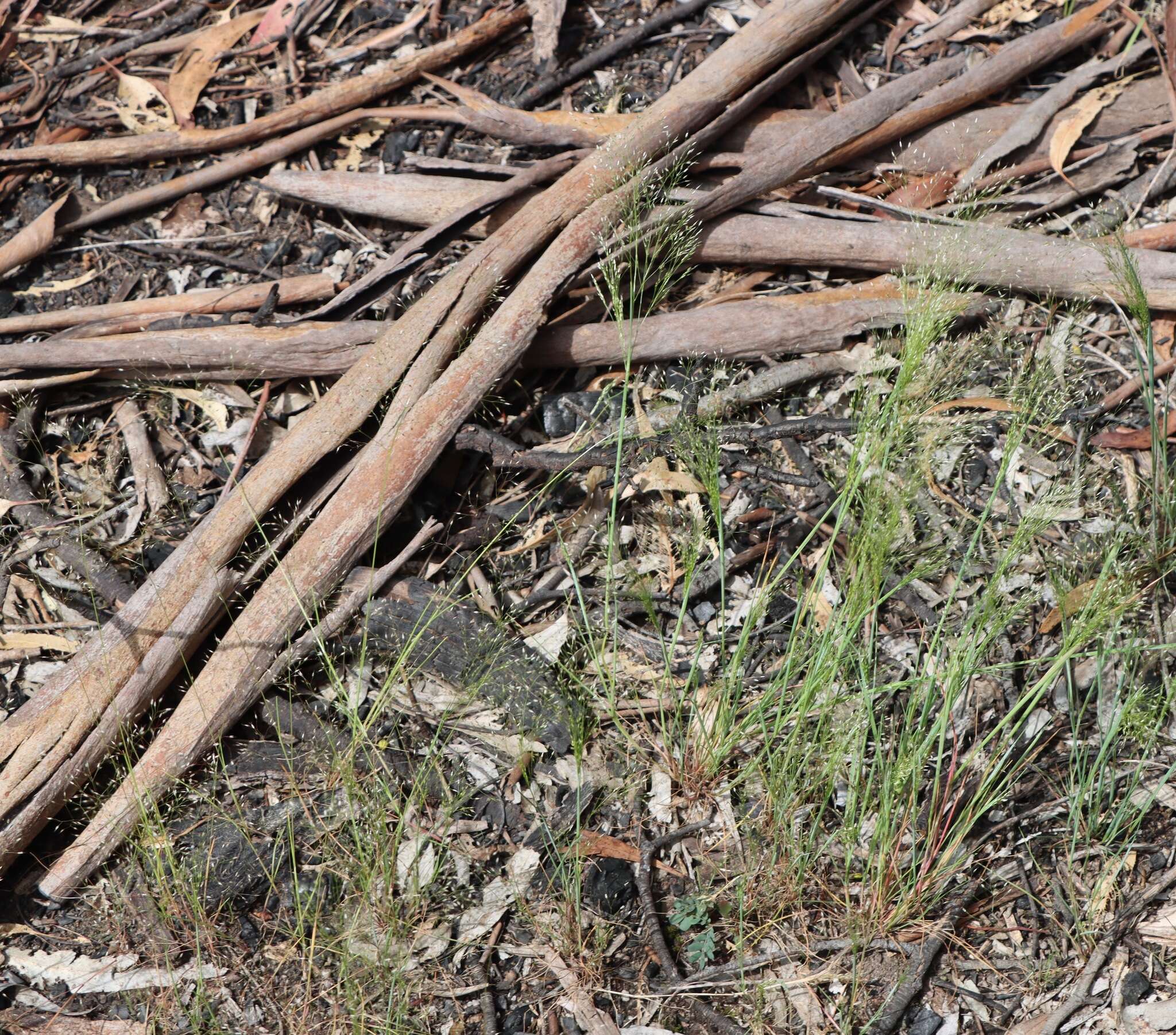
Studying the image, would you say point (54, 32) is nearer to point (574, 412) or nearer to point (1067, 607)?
point (574, 412)

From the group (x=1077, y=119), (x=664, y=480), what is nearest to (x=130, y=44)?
(x=664, y=480)

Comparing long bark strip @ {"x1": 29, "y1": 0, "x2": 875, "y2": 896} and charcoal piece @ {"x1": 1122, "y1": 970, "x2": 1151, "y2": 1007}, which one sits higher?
long bark strip @ {"x1": 29, "y1": 0, "x2": 875, "y2": 896}

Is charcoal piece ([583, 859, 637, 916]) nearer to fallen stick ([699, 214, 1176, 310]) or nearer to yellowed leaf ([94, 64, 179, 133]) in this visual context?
fallen stick ([699, 214, 1176, 310])

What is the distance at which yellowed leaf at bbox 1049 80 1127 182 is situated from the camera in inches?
116

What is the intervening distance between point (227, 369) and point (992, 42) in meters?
2.59

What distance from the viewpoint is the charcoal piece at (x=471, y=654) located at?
7.76 ft

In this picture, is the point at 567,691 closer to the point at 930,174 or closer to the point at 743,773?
the point at 743,773

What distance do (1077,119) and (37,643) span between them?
3230mm

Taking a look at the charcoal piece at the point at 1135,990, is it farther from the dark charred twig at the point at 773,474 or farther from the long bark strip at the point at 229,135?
the long bark strip at the point at 229,135

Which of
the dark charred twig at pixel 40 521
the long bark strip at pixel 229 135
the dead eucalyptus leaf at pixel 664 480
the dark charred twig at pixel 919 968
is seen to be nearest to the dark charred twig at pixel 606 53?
the long bark strip at pixel 229 135

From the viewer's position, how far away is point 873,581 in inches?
82.2

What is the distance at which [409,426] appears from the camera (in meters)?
2.46

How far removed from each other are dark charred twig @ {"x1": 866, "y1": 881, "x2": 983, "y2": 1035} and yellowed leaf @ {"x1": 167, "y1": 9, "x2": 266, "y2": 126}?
3.27 meters

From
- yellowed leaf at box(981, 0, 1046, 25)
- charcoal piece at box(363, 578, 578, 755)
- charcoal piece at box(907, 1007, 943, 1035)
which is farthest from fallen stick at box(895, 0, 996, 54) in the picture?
charcoal piece at box(907, 1007, 943, 1035)
